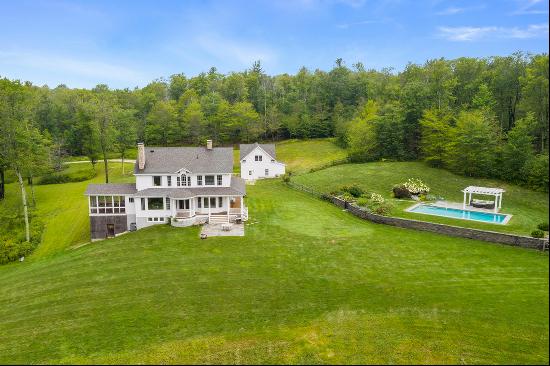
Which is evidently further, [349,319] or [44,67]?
[44,67]

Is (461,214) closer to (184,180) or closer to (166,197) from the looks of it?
(184,180)

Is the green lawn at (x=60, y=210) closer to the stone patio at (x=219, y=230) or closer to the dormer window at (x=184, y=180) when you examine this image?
the dormer window at (x=184, y=180)

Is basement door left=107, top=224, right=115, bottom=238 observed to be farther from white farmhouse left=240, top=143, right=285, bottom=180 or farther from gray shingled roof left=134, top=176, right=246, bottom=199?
white farmhouse left=240, top=143, right=285, bottom=180

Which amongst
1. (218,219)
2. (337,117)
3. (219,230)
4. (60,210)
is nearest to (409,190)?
(218,219)

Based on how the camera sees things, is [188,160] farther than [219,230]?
Yes

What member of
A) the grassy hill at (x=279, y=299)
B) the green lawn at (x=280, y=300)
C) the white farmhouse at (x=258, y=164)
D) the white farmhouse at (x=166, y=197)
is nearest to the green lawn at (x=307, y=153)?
the white farmhouse at (x=258, y=164)

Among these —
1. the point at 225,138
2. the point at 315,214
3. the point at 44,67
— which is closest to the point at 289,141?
the point at 225,138

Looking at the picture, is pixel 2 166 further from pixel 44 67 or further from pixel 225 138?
pixel 225 138
